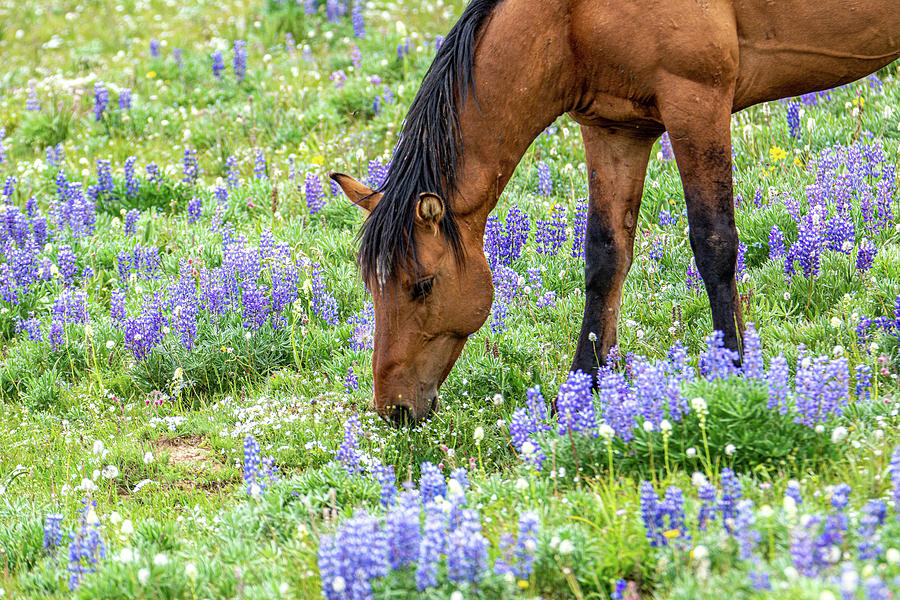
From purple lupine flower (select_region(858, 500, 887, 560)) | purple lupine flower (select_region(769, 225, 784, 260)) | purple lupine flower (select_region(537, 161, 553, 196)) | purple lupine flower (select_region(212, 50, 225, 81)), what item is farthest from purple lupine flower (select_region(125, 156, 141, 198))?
purple lupine flower (select_region(858, 500, 887, 560))

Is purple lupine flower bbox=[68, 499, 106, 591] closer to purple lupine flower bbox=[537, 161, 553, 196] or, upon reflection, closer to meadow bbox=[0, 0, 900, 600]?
meadow bbox=[0, 0, 900, 600]

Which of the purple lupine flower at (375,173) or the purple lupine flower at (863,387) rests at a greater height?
the purple lupine flower at (375,173)

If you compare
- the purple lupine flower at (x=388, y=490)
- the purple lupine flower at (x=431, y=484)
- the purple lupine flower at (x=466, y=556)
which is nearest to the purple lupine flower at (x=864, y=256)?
the purple lupine flower at (x=431, y=484)

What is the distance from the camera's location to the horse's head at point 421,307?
15.1 feet

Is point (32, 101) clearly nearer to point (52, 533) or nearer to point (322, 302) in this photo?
point (322, 302)

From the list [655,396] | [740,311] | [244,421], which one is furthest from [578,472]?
[244,421]

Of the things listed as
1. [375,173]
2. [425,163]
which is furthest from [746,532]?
[375,173]

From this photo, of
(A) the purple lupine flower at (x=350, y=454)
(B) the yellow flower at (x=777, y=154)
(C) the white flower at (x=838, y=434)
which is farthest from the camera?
(B) the yellow flower at (x=777, y=154)

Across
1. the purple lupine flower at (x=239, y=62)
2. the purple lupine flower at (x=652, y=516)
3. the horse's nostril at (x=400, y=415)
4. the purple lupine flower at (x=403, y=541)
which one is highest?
the purple lupine flower at (x=239, y=62)

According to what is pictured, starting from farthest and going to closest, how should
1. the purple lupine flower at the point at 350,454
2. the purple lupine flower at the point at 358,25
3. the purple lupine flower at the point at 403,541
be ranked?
the purple lupine flower at the point at 358,25
the purple lupine flower at the point at 350,454
the purple lupine flower at the point at 403,541

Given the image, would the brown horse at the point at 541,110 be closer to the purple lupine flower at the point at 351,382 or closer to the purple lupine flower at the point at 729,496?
the purple lupine flower at the point at 351,382

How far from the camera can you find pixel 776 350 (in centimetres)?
501

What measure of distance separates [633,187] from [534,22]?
1.13 meters

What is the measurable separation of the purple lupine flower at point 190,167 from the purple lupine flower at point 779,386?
266 inches
